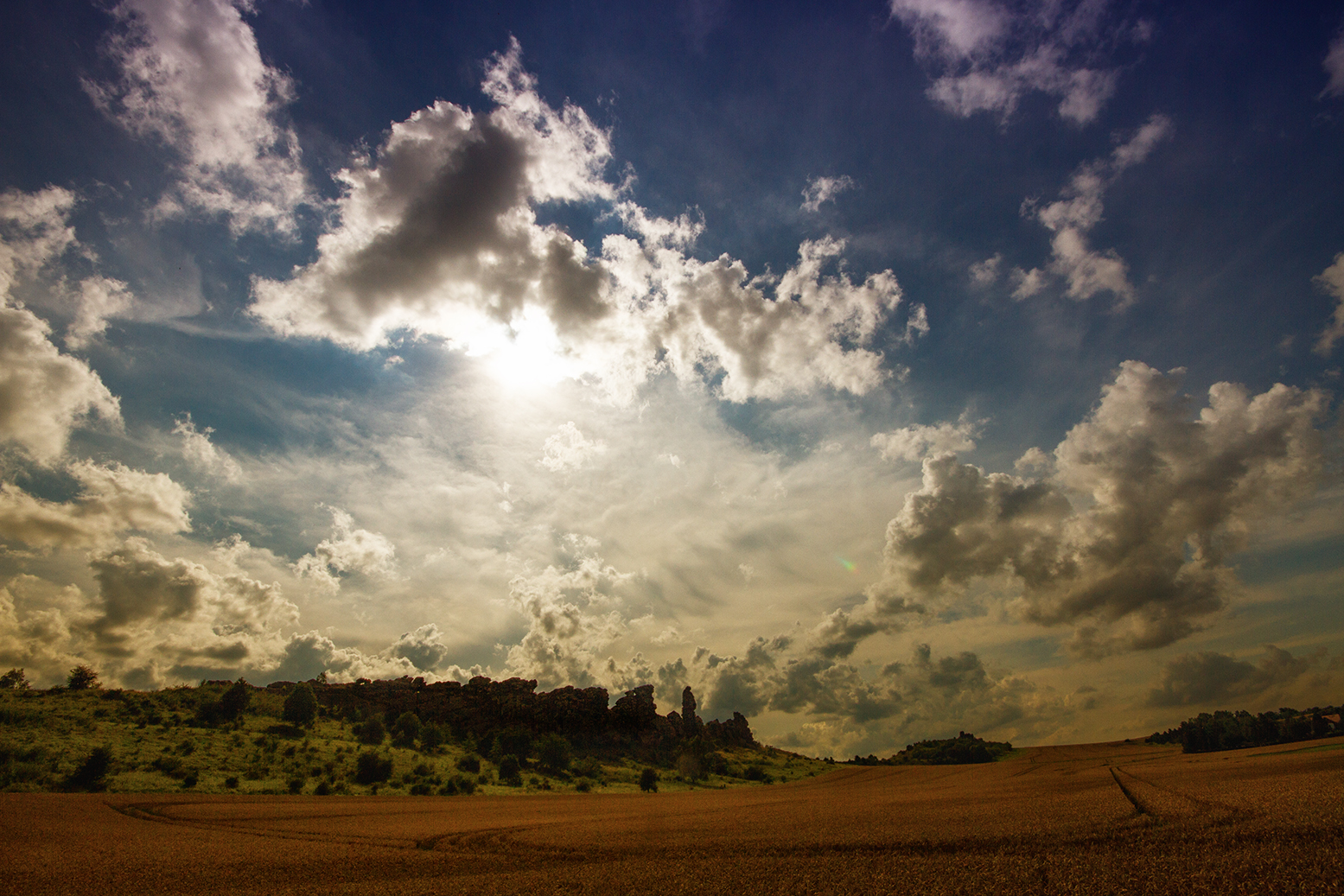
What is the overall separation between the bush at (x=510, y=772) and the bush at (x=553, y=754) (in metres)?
11.2

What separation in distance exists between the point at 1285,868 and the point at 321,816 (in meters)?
50.5

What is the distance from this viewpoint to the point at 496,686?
483 ft

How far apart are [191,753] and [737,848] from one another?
66.4 meters

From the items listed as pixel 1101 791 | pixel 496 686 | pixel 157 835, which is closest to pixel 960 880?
pixel 1101 791

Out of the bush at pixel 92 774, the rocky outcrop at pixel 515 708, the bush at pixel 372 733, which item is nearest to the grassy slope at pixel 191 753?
the bush at pixel 92 774

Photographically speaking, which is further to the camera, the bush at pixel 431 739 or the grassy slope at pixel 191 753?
the bush at pixel 431 739

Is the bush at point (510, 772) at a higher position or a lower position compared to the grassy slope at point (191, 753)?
lower

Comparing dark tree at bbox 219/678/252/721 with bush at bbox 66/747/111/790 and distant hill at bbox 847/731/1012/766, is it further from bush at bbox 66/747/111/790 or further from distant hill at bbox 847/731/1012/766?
distant hill at bbox 847/731/1012/766

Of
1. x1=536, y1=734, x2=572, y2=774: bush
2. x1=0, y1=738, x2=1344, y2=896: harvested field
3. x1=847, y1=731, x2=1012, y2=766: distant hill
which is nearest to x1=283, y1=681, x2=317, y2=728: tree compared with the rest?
x1=536, y1=734, x2=572, y2=774: bush

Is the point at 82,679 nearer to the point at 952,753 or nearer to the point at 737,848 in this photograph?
the point at 737,848

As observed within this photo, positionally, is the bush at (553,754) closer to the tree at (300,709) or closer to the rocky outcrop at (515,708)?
the rocky outcrop at (515,708)

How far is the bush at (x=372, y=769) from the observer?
64.7 metres

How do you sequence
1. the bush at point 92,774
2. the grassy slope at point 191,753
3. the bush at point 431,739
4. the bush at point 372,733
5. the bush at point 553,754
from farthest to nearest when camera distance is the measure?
the bush at point 553,754 → the bush at point 431,739 → the bush at point 372,733 → the grassy slope at point 191,753 → the bush at point 92,774

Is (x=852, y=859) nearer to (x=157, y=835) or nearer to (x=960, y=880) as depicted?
(x=960, y=880)
